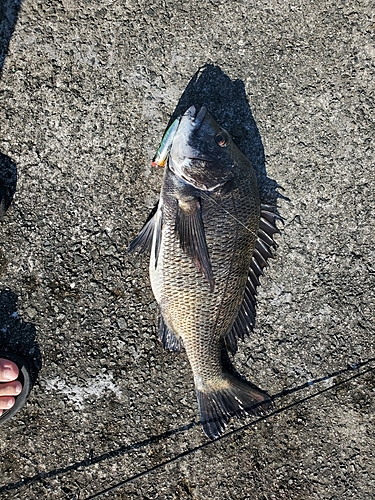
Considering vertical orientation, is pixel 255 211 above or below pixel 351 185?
below

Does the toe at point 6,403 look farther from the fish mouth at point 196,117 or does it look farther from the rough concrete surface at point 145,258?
the fish mouth at point 196,117

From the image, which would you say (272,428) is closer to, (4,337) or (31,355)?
(31,355)

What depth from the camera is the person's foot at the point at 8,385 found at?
2.35 metres

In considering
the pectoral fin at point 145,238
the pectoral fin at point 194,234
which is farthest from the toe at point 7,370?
the pectoral fin at point 194,234

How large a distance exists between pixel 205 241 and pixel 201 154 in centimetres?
45

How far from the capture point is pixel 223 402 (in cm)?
231

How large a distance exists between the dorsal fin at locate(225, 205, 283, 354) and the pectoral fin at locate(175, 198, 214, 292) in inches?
13.6

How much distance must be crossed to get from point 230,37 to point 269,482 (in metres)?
2.74

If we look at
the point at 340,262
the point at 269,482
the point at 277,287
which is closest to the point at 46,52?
the point at 277,287

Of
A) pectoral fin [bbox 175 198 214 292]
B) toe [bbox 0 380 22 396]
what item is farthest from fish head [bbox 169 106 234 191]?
toe [bbox 0 380 22 396]

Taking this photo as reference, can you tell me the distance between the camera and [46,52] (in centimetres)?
235

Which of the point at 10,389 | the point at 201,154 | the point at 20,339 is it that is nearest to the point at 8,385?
the point at 10,389

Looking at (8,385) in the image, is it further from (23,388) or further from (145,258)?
(145,258)

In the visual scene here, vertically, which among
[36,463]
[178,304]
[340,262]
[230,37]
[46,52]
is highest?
[230,37]
